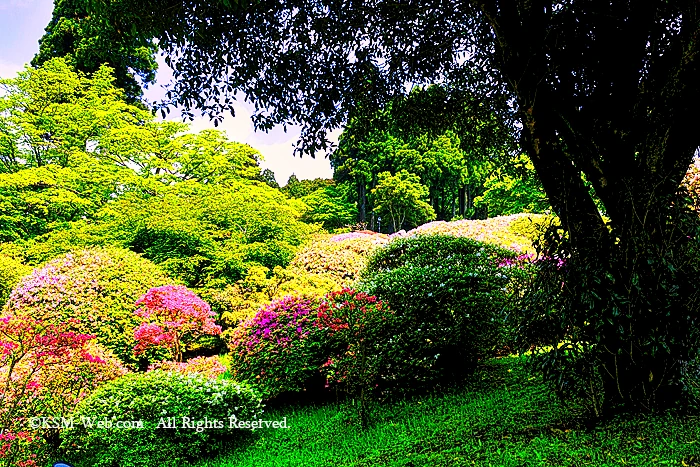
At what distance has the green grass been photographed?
2574 mm

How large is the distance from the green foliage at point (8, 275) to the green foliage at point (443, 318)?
738cm

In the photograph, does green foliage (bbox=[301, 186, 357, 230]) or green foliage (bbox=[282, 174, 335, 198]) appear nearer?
green foliage (bbox=[301, 186, 357, 230])

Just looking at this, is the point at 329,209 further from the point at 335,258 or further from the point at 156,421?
the point at 156,421

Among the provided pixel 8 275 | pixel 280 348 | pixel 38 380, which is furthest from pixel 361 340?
pixel 8 275

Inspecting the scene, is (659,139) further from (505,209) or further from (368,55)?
(505,209)

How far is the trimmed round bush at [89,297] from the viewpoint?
6.88 m

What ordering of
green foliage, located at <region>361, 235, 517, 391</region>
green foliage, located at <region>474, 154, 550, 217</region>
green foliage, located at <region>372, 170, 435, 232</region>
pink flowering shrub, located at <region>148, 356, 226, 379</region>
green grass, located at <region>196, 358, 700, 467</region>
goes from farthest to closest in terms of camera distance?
green foliage, located at <region>372, 170, 435, 232</region>, green foliage, located at <region>474, 154, 550, 217</region>, pink flowering shrub, located at <region>148, 356, 226, 379</region>, green foliage, located at <region>361, 235, 517, 391</region>, green grass, located at <region>196, 358, 700, 467</region>

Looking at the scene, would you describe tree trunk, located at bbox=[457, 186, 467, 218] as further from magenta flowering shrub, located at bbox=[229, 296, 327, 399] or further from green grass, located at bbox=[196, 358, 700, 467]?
magenta flowering shrub, located at bbox=[229, 296, 327, 399]

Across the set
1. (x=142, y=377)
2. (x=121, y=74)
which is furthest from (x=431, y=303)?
(x=121, y=74)

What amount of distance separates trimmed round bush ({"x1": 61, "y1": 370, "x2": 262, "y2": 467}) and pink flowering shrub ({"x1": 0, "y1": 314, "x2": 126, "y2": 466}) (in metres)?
0.36

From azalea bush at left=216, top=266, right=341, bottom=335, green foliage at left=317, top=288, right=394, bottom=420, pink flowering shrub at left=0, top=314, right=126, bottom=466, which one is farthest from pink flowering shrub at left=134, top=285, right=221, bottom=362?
green foliage at left=317, top=288, right=394, bottom=420

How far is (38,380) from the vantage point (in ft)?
16.1

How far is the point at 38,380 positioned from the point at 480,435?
4.41 m

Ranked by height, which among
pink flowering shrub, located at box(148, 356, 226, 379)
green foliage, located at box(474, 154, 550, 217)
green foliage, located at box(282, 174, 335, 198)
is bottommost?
pink flowering shrub, located at box(148, 356, 226, 379)
